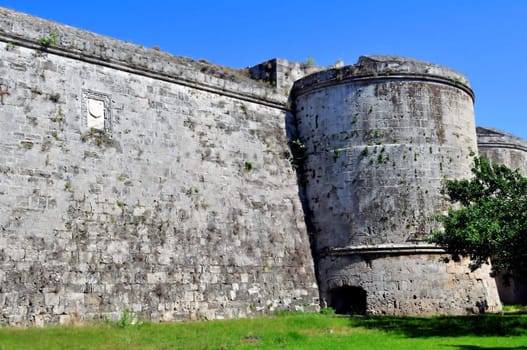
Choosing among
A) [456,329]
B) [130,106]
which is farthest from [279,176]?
[456,329]

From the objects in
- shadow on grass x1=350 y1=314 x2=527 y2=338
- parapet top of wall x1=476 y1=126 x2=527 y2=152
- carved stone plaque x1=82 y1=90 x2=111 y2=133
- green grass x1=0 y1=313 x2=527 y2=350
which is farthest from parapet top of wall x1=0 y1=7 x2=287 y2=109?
parapet top of wall x1=476 y1=126 x2=527 y2=152

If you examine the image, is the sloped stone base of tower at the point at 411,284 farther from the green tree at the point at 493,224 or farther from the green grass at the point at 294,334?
the green tree at the point at 493,224

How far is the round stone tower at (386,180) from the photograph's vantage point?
67.9 ft

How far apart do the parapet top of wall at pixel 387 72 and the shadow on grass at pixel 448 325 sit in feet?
25.1

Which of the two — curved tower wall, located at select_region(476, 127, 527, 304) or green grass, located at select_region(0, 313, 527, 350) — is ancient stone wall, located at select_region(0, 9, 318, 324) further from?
curved tower wall, located at select_region(476, 127, 527, 304)

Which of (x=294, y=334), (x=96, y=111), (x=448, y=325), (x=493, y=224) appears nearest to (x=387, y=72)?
(x=493, y=224)

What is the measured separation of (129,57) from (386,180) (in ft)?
28.2

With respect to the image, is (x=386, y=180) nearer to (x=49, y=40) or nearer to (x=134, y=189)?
(x=134, y=189)

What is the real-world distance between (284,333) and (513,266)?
19.3 feet

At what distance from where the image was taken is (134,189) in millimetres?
17781

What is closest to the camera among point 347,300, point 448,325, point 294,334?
point 294,334

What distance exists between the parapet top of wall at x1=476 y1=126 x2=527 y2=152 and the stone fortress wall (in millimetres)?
8497

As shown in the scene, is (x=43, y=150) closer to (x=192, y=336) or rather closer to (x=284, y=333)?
(x=192, y=336)

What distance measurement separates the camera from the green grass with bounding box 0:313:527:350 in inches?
526
